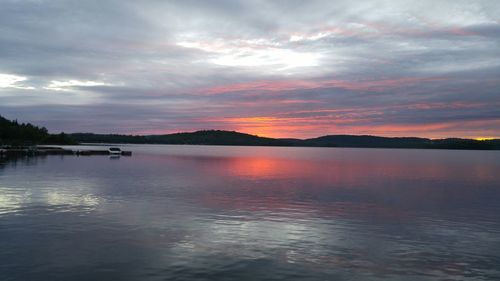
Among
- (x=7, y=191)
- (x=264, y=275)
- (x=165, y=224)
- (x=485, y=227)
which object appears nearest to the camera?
(x=264, y=275)

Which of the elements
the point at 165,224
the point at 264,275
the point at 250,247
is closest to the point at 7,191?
the point at 165,224

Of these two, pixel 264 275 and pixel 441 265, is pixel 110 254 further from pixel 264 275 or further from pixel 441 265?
pixel 441 265

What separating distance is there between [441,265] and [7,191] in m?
44.2

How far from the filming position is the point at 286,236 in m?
28.0

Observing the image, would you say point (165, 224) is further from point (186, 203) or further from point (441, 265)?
point (441, 265)

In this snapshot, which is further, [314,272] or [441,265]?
[441,265]

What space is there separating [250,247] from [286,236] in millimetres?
3914

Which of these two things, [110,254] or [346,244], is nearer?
[110,254]

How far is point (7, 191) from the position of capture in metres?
46.6

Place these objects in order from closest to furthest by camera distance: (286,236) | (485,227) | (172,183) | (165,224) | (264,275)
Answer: (264,275), (286,236), (165,224), (485,227), (172,183)

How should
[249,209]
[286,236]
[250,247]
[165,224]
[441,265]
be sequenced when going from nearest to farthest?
[441,265] < [250,247] < [286,236] < [165,224] < [249,209]

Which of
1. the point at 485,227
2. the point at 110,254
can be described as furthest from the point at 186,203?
the point at 485,227

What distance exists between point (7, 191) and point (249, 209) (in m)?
27.7

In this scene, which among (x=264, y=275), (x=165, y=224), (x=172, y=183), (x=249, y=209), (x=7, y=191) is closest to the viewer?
(x=264, y=275)
